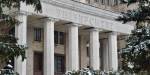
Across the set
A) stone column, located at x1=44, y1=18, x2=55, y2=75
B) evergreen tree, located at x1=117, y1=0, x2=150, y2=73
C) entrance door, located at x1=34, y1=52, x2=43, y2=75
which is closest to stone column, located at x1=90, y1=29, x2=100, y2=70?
entrance door, located at x1=34, y1=52, x2=43, y2=75

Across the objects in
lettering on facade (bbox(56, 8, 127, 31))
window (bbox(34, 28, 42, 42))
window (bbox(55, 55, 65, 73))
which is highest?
lettering on facade (bbox(56, 8, 127, 31))

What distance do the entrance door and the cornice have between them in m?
6.52

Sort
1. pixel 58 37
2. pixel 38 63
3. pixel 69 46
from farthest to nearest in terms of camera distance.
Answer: pixel 58 37 → pixel 38 63 → pixel 69 46

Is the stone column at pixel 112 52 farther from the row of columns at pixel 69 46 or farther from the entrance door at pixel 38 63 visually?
Result: the entrance door at pixel 38 63

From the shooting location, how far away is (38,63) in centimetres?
4781

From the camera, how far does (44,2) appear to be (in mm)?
42094

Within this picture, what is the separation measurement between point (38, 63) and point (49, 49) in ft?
18.8

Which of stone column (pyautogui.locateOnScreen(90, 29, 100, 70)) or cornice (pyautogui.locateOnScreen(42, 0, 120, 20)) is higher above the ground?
cornice (pyautogui.locateOnScreen(42, 0, 120, 20))

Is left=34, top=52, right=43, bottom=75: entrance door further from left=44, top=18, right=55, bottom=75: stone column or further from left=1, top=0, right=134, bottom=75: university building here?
left=44, top=18, right=55, bottom=75: stone column

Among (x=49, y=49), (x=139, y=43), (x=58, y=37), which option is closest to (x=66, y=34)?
(x=58, y=37)

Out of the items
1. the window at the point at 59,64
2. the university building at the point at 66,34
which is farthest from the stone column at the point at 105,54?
the window at the point at 59,64

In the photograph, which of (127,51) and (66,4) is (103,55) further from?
(127,51)

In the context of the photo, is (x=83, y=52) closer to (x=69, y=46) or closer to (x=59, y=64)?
(x=59, y=64)

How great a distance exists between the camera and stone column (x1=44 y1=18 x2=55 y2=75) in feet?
138
